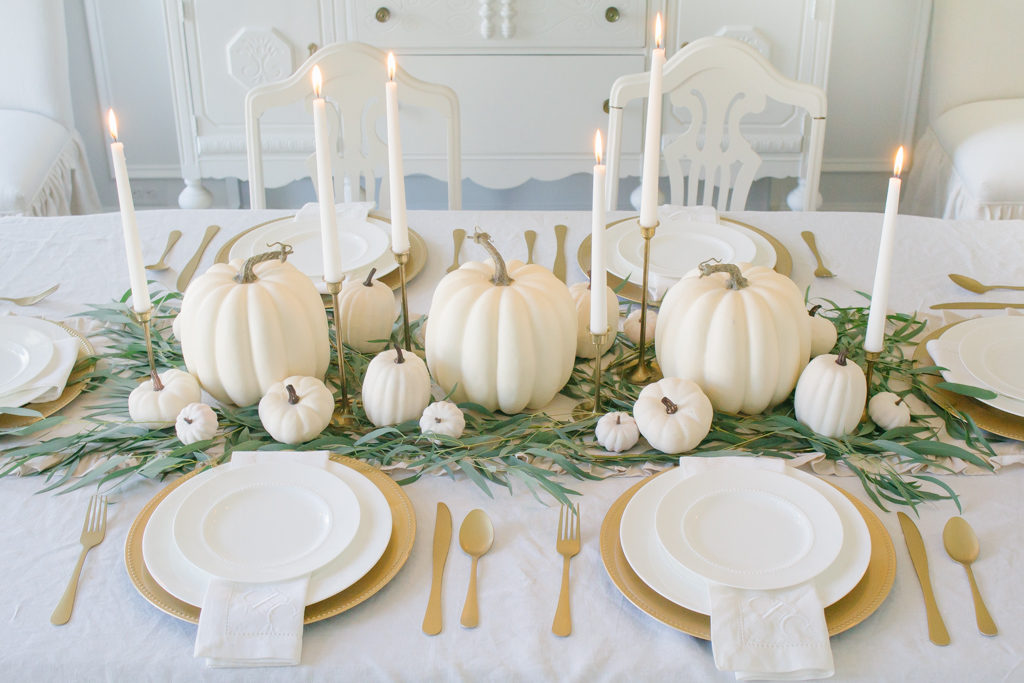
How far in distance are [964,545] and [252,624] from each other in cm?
62

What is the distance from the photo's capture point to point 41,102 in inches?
112

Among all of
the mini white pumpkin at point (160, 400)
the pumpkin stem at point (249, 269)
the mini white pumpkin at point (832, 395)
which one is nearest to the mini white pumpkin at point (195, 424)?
the mini white pumpkin at point (160, 400)

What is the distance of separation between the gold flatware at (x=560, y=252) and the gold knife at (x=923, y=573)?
2.11ft

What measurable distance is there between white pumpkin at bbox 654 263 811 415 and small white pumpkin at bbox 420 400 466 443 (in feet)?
0.81

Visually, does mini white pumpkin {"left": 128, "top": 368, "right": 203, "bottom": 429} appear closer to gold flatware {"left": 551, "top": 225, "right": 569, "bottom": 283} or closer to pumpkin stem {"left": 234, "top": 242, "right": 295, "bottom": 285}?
pumpkin stem {"left": 234, "top": 242, "right": 295, "bottom": 285}

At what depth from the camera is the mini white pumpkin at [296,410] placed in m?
0.95

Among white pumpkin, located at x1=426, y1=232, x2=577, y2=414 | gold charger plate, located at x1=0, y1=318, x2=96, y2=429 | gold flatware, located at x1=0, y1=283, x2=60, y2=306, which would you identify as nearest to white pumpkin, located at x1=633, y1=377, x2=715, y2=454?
white pumpkin, located at x1=426, y1=232, x2=577, y2=414

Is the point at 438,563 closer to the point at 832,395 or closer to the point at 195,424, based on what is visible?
the point at 195,424

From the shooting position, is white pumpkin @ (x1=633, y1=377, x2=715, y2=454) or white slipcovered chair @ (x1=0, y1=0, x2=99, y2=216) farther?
white slipcovered chair @ (x1=0, y1=0, x2=99, y2=216)

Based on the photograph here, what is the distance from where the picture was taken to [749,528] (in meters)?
0.83

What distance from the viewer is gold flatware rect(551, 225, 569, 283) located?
4.57 feet

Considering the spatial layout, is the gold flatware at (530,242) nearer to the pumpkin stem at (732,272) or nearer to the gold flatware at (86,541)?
the pumpkin stem at (732,272)

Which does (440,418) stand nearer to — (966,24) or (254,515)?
(254,515)

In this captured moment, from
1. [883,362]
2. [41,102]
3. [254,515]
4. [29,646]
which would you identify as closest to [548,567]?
[254,515]
